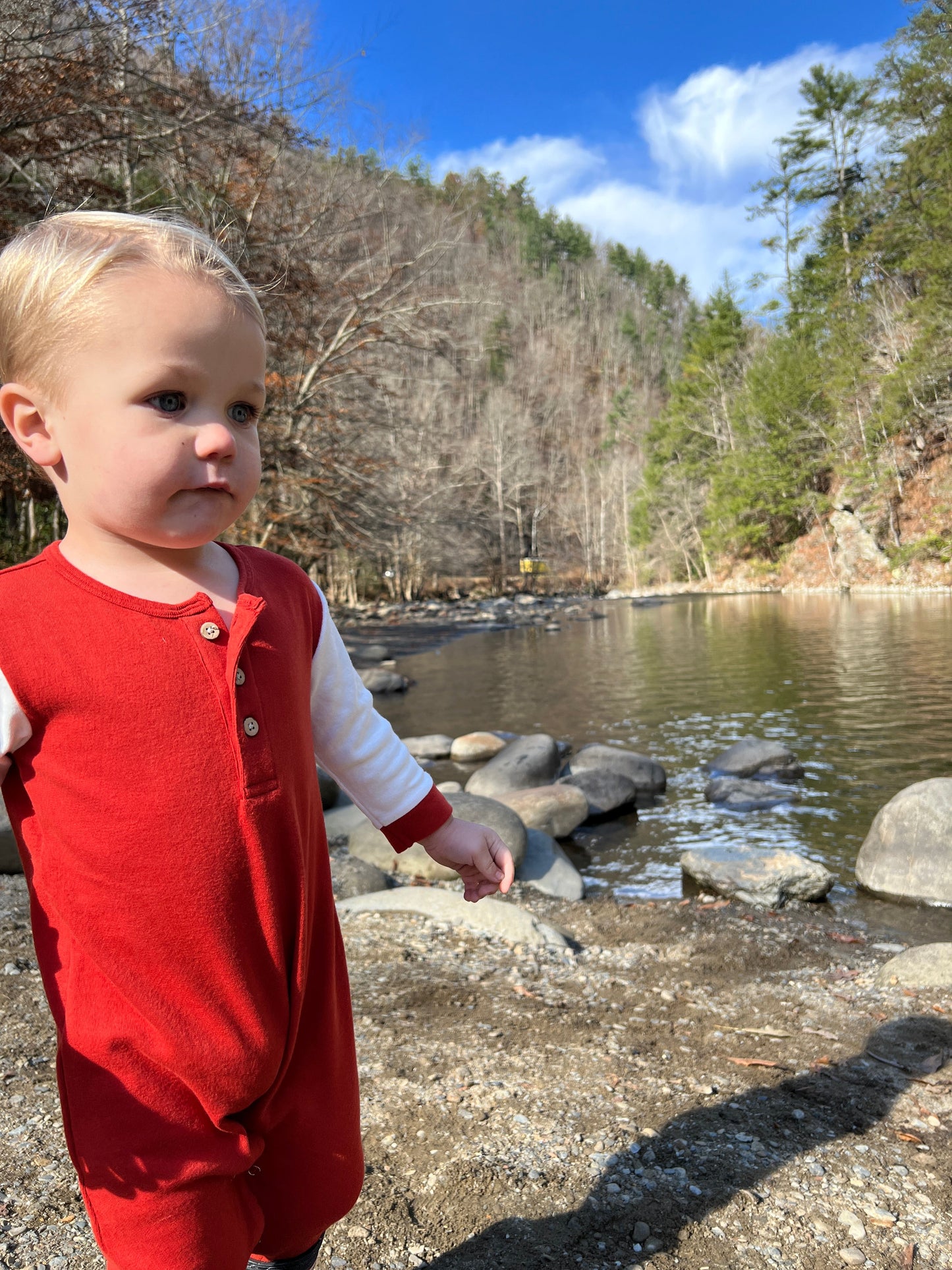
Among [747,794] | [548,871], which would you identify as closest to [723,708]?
[747,794]

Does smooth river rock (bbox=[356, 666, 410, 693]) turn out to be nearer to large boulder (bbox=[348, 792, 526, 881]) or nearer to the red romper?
large boulder (bbox=[348, 792, 526, 881])

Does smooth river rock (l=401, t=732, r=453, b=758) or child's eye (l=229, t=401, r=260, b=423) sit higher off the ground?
child's eye (l=229, t=401, r=260, b=423)

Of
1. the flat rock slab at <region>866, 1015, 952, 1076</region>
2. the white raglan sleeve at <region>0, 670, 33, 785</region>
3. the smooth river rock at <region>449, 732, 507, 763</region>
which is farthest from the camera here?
the smooth river rock at <region>449, 732, 507, 763</region>

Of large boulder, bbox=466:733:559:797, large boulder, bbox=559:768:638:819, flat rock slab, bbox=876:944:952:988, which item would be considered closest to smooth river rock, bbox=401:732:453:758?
large boulder, bbox=466:733:559:797

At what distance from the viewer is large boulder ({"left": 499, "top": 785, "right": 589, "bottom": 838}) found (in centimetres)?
691

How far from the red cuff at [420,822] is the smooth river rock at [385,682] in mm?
12343

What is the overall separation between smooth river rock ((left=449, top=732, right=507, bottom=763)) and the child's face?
27.8ft

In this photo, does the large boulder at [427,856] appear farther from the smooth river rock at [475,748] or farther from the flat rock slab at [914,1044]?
the smooth river rock at [475,748]

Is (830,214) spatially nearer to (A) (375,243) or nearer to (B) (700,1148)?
(A) (375,243)

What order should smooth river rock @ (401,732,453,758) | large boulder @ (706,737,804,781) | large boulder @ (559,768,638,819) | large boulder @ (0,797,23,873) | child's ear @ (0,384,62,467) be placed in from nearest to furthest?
child's ear @ (0,384,62,467) < large boulder @ (0,797,23,873) < large boulder @ (559,768,638,819) < large boulder @ (706,737,804,781) < smooth river rock @ (401,732,453,758)

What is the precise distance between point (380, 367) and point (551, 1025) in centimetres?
1566

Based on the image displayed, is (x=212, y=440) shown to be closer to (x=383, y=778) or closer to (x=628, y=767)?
(x=383, y=778)

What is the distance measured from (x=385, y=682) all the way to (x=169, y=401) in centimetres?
1325

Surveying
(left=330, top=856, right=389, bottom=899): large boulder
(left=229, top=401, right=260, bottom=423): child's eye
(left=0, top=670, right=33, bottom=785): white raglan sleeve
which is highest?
(left=229, top=401, right=260, bottom=423): child's eye
